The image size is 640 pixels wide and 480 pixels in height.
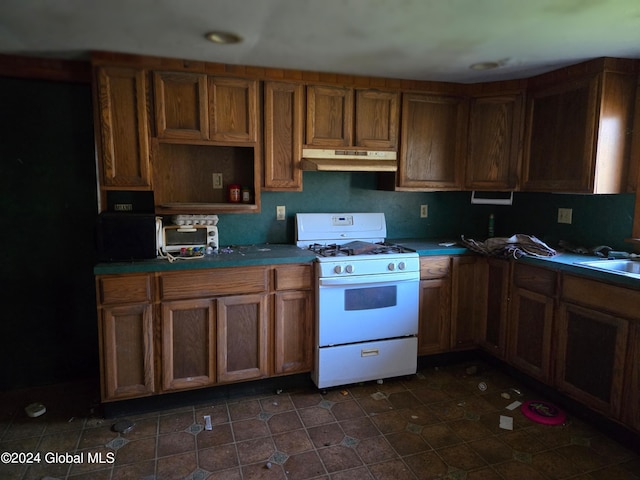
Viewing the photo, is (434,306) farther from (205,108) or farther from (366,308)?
(205,108)

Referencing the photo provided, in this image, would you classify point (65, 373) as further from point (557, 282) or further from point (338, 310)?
point (557, 282)

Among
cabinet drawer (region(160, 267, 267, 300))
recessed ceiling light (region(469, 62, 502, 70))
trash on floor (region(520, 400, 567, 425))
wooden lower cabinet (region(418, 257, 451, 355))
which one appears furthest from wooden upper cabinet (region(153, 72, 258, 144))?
trash on floor (region(520, 400, 567, 425))

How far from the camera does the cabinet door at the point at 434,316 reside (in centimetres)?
311

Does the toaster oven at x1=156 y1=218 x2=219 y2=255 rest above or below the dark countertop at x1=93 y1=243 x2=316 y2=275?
above

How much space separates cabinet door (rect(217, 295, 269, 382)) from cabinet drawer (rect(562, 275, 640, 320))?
6.03 feet

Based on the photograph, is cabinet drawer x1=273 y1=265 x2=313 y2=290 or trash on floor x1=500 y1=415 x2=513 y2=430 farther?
cabinet drawer x1=273 y1=265 x2=313 y2=290

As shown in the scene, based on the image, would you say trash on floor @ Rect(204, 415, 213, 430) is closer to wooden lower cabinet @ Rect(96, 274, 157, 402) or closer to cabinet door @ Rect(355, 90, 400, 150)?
wooden lower cabinet @ Rect(96, 274, 157, 402)

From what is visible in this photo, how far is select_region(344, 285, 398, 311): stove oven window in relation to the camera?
282cm

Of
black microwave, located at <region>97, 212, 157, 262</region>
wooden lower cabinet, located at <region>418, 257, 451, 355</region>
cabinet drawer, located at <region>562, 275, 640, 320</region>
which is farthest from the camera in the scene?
wooden lower cabinet, located at <region>418, 257, 451, 355</region>

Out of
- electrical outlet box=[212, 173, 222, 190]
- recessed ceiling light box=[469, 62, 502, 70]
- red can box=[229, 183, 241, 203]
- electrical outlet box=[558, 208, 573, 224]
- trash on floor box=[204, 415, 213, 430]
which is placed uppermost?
recessed ceiling light box=[469, 62, 502, 70]

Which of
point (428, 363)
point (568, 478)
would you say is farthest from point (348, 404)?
point (568, 478)

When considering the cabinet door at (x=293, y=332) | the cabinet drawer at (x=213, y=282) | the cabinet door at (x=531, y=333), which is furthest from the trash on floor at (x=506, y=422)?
the cabinet drawer at (x=213, y=282)

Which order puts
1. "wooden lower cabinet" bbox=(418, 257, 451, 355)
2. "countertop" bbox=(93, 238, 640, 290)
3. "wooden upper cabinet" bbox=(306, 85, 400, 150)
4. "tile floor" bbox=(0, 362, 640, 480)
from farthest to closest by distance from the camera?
"wooden lower cabinet" bbox=(418, 257, 451, 355)
"wooden upper cabinet" bbox=(306, 85, 400, 150)
"countertop" bbox=(93, 238, 640, 290)
"tile floor" bbox=(0, 362, 640, 480)

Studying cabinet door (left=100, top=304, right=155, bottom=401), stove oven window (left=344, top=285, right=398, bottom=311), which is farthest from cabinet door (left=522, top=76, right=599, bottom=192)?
cabinet door (left=100, top=304, right=155, bottom=401)
